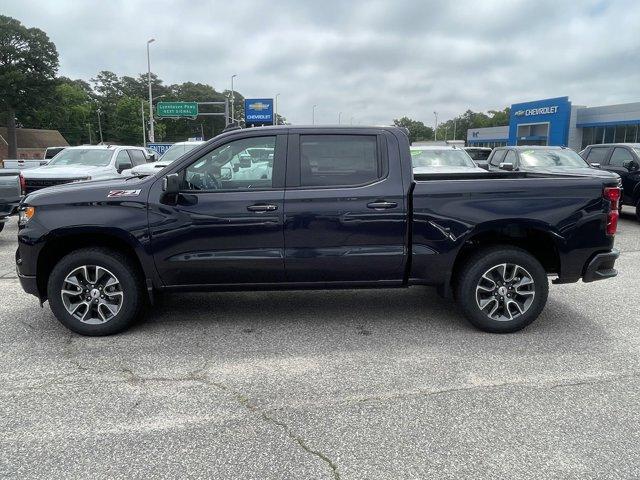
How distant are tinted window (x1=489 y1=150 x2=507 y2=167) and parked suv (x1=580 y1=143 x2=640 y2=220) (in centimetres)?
213

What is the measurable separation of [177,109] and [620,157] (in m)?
38.5

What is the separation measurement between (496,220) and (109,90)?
130 m

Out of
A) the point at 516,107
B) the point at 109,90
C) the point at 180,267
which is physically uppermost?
the point at 109,90

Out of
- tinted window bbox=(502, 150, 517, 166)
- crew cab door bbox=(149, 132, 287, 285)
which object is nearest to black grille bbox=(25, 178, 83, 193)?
crew cab door bbox=(149, 132, 287, 285)

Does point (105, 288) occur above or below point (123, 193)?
below

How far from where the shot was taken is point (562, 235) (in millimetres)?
4555

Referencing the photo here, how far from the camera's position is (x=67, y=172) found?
455 inches

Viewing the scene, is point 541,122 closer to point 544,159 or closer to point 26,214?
point 544,159

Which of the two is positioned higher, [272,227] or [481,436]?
[272,227]

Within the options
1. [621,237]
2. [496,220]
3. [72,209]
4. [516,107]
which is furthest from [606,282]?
[516,107]

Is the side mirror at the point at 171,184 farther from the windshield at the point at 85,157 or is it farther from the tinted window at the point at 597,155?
the tinted window at the point at 597,155

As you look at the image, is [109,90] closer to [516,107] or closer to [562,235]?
[516,107]

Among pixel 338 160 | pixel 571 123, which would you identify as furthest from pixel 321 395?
pixel 571 123

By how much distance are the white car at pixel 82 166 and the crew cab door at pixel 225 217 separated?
25.5 feet
